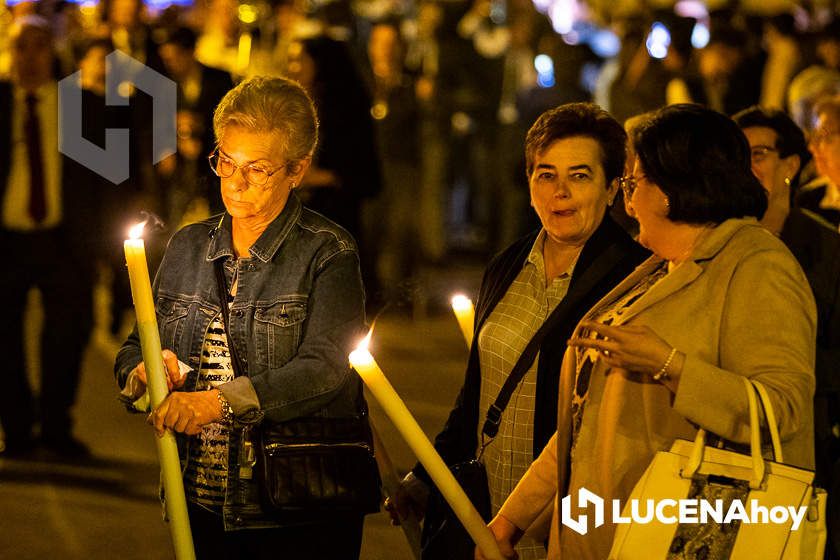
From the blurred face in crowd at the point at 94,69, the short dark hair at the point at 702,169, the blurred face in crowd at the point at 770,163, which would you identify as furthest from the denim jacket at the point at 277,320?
the blurred face in crowd at the point at 94,69

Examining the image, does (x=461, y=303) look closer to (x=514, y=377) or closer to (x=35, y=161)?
(x=514, y=377)

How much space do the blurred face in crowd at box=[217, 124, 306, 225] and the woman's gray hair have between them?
0.02 m

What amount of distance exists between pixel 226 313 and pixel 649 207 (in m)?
1.09

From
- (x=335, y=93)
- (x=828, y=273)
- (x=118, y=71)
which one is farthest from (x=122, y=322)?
(x=828, y=273)

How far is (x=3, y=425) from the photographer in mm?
7160

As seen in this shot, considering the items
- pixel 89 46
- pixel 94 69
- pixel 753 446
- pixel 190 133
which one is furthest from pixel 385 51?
pixel 753 446

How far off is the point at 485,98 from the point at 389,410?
1076cm

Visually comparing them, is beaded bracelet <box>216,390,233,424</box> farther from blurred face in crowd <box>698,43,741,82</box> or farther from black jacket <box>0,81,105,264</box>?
blurred face in crowd <box>698,43,741,82</box>

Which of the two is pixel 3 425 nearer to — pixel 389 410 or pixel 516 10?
pixel 389 410

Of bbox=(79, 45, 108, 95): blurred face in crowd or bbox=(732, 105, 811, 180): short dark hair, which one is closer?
bbox=(732, 105, 811, 180): short dark hair

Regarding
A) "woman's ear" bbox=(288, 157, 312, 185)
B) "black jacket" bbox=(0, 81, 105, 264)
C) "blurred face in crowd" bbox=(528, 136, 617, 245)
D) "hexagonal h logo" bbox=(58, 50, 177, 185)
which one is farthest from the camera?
"hexagonal h logo" bbox=(58, 50, 177, 185)

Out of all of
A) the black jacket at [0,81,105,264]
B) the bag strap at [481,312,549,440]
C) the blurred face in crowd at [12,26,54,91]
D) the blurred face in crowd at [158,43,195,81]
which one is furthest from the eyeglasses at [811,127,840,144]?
the blurred face in crowd at [158,43,195,81]

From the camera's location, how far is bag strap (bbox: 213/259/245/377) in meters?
3.30

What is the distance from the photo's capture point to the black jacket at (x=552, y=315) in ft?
11.5
